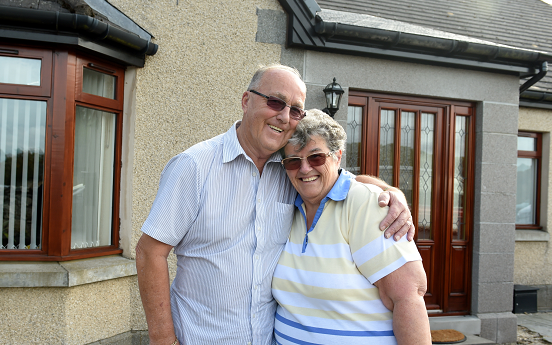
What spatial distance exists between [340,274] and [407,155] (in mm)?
4244

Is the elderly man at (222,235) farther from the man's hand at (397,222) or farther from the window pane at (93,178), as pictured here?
the window pane at (93,178)

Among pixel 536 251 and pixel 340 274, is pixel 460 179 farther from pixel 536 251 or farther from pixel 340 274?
pixel 340 274

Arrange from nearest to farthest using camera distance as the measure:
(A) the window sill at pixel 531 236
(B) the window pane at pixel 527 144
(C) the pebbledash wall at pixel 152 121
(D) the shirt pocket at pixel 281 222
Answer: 1. (D) the shirt pocket at pixel 281 222
2. (C) the pebbledash wall at pixel 152 121
3. (A) the window sill at pixel 531 236
4. (B) the window pane at pixel 527 144

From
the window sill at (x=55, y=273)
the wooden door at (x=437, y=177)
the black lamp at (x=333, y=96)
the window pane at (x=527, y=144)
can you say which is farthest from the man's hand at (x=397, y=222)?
the window pane at (x=527, y=144)

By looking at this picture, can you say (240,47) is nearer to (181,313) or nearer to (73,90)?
(73,90)

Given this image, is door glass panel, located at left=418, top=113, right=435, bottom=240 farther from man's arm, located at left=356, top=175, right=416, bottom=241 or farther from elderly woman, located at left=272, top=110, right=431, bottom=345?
man's arm, located at left=356, top=175, right=416, bottom=241

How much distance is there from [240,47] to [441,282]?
3.92 meters

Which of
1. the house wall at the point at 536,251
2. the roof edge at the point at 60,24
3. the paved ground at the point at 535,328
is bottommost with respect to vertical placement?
the paved ground at the point at 535,328

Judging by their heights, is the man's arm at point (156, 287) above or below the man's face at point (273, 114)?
below

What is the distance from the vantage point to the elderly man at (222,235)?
6.18ft

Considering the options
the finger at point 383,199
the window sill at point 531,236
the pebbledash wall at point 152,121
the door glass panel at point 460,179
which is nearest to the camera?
the finger at point 383,199

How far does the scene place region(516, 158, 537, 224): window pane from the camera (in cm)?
780

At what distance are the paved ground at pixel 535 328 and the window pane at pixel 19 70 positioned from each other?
21.2ft

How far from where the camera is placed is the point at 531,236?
24.0 feet
